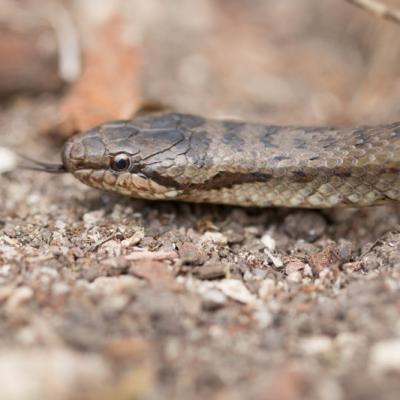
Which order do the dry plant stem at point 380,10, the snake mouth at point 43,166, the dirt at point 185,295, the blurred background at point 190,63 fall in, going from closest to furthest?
the dirt at point 185,295
the snake mouth at point 43,166
the dry plant stem at point 380,10
the blurred background at point 190,63

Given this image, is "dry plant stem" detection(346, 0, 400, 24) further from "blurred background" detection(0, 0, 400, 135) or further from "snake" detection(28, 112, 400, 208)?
"blurred background" detection(0, 0, 400, 135)

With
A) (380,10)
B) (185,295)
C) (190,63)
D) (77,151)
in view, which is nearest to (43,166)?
(77,151)

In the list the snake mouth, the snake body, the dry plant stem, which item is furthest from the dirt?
the dry plant stem

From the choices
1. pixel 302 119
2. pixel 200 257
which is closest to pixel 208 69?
pixel 302 119

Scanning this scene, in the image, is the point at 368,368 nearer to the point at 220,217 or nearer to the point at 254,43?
the point at 220,217

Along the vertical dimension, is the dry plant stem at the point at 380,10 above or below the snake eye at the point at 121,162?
above

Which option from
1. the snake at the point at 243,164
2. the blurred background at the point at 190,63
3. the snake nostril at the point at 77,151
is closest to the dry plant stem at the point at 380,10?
the snake at the point at 243,164

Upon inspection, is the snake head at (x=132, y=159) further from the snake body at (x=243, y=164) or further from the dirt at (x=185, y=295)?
the dirt at (x=185, y=295)
